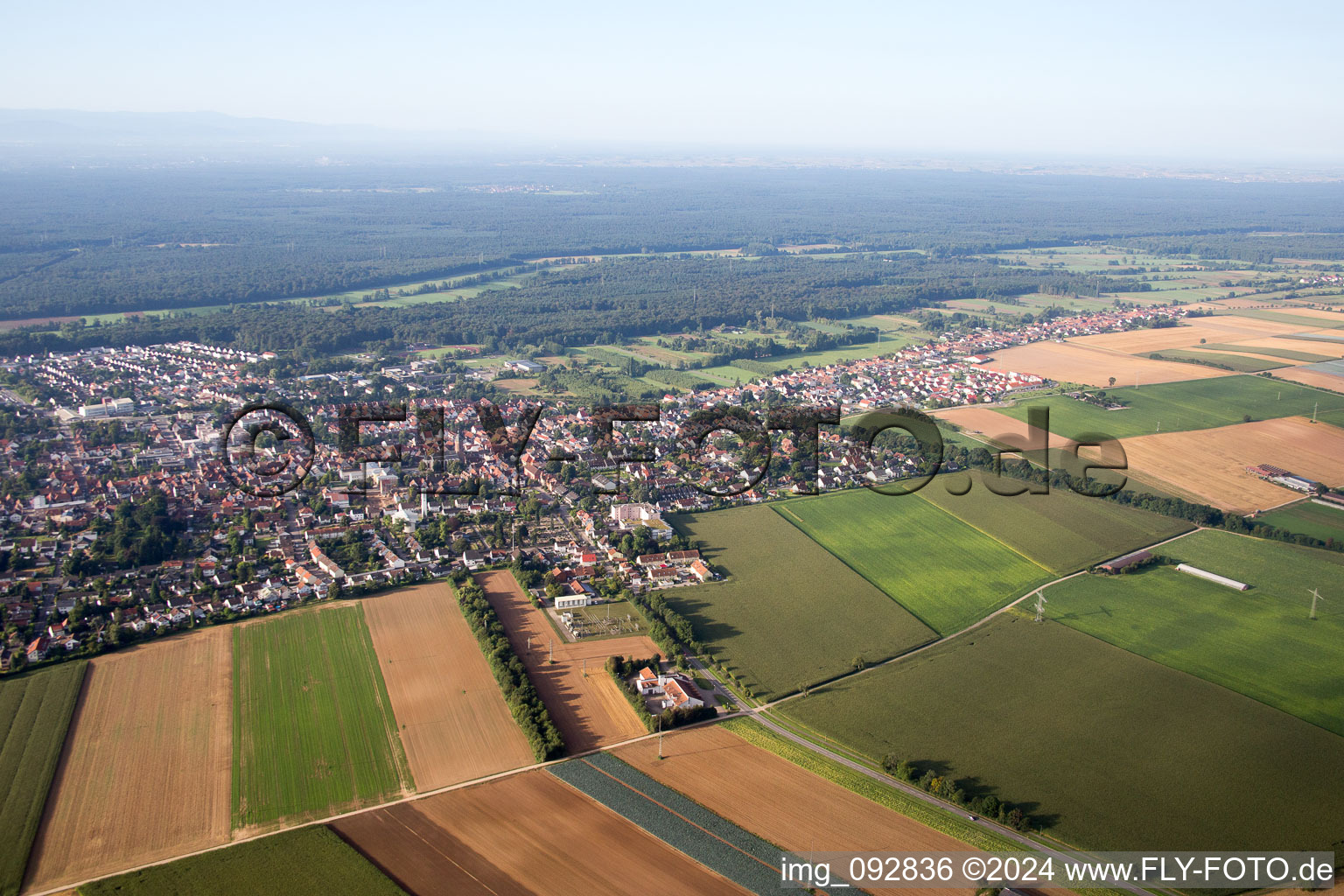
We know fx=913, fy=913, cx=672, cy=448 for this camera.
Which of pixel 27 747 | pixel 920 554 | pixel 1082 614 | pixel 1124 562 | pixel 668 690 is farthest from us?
pixel 920 554

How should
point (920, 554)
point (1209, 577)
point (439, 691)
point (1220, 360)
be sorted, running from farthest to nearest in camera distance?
1. point (1220, 360)
2. point (920, 554)
3. point (1209, 577)
4. point (439, 691)

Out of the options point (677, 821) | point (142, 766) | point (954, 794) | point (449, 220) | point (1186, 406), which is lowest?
point (677, 821)

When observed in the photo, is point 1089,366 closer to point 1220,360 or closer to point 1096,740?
point 1220,360

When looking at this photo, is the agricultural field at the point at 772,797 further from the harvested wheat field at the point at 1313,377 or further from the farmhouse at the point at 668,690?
the harvested wheat field at the point at 1313,377

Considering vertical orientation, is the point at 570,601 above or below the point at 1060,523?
below

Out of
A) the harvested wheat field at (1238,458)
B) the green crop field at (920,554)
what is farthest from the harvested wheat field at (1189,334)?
the green crop field at (920,554)

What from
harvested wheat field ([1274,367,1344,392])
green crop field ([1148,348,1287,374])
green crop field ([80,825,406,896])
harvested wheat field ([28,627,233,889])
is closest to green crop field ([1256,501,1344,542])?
harvested wheat field ([1274,367,1344,392])

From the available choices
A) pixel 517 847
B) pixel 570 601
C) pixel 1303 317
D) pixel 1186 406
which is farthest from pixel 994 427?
pixel 1303 317
